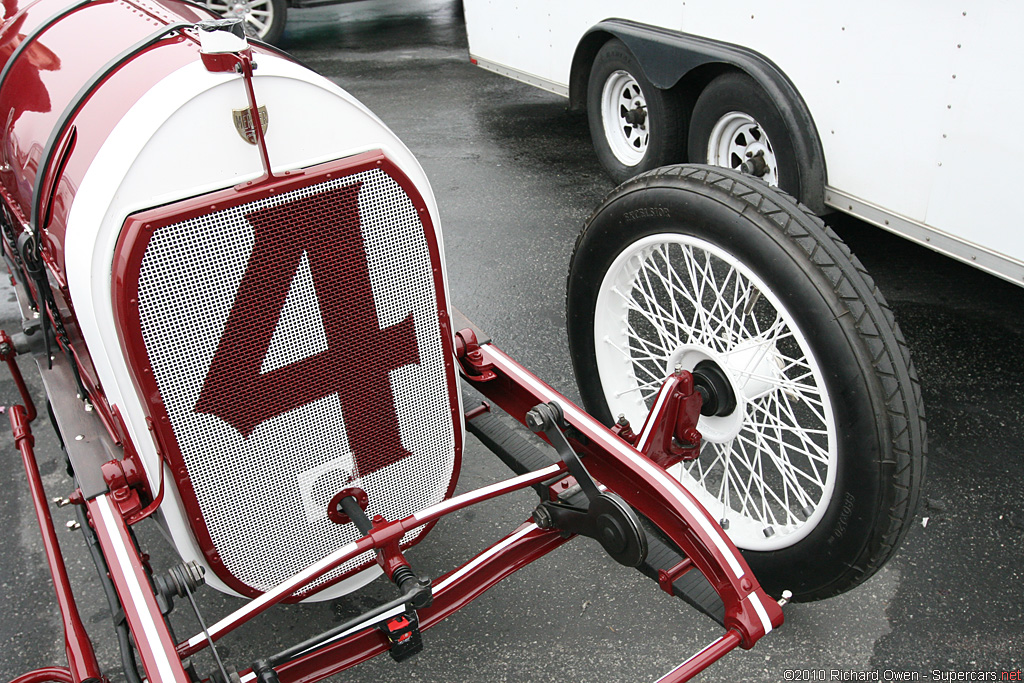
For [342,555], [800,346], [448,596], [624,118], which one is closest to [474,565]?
[448,596]

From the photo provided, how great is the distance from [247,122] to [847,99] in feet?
8.43

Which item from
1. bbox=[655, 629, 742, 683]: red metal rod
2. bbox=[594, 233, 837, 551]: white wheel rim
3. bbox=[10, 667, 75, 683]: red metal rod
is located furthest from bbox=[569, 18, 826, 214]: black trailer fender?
bbox=[10, 667, 75, 683]: red metal rod

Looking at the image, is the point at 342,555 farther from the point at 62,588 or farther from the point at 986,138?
the point at 986,138

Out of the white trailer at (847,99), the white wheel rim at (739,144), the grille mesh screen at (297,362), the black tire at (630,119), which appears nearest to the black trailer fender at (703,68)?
the white trailer at (847,99)

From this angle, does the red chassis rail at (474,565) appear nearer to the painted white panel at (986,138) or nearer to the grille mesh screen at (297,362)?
the grille mesh screen at (297,362)

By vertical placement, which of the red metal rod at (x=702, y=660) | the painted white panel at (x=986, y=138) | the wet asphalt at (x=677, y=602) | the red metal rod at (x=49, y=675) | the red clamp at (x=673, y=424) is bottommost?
the wet asphalt at (x=677, y=602)

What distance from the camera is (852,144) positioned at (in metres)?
3.29

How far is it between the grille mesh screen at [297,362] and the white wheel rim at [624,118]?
333 cm

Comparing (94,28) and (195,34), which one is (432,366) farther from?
(94,28)

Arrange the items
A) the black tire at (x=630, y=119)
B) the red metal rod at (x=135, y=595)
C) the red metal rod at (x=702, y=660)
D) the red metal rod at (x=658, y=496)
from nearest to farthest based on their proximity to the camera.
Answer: the red metal rod at (x=135, y=595) < the red metal rod at (x=702, y=660) < the red metal rod at (x=658, y=496) < the black tire at (x=630, y=119)

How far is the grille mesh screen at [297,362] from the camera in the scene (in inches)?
64.1

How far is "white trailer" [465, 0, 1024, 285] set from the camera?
8.93ft

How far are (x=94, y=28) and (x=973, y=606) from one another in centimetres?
317

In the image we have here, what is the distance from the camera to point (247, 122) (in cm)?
159
